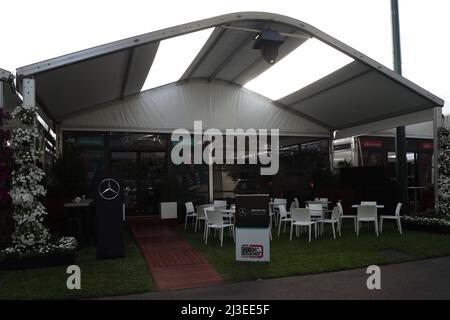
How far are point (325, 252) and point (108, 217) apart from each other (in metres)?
3.67

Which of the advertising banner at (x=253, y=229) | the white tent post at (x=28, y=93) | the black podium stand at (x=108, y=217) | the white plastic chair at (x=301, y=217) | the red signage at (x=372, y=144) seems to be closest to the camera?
the advertising banner at (x=253, y=229)

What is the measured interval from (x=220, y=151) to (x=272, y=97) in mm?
2459

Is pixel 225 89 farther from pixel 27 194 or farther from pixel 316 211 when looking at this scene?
pixel 27 194

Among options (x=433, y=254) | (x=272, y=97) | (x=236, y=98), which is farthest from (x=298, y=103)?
(x=433, y=254)

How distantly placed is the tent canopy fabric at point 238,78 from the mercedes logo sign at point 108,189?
197 centimetres

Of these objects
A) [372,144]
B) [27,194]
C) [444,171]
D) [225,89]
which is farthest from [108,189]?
[372,144]

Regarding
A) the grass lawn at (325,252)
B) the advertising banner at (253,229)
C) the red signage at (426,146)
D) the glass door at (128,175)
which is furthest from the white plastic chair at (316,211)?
the red signage at (426,146)

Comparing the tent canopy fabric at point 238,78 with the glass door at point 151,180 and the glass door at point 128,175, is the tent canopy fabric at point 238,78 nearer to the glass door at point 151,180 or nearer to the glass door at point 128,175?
the glass door at point 151,180

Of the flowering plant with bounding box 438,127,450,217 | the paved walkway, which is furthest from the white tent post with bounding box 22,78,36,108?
the flowering plant with bounding box 438,127,450,217

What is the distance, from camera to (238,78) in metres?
12.5

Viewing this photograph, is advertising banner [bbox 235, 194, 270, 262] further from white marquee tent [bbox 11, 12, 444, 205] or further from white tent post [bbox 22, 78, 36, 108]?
white tent post [bbox 22, 78, 36, 108]

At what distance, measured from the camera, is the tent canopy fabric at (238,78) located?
7.23 meters

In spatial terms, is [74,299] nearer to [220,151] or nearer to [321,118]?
[220,151]

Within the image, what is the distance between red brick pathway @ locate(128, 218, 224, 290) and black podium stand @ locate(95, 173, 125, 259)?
1.95 ft
